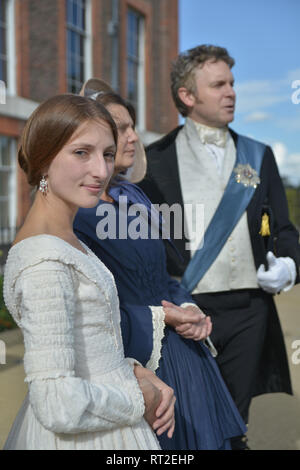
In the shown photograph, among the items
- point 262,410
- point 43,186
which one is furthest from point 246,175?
point 262,410

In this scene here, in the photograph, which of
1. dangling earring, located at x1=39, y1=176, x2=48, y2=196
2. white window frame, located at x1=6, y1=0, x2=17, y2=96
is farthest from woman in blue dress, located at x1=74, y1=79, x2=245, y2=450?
white window frame, located at x1=6, y1=0, x2=17, y2=96

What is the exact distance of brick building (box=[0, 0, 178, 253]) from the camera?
10.5 m

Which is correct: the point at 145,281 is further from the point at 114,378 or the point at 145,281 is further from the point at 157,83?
the point at 157,83

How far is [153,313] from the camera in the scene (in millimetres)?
1854

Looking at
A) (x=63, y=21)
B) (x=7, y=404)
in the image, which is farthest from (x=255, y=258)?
(x=63, y=21)

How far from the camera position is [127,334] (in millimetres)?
1774

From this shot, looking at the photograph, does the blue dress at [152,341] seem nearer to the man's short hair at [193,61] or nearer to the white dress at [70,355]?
the white dress at [70,355]

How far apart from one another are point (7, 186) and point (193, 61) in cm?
842

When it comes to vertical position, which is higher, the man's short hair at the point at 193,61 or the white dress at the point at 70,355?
the man's short hair at the point at 193,61

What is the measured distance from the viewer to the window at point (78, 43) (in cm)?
1232

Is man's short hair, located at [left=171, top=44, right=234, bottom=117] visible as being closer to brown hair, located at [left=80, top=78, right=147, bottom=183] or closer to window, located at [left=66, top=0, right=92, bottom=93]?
brown hair, located at [left=80, top=78, right=147, bottom=183]

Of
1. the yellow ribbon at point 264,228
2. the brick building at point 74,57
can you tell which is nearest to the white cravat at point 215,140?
the yellow ribbon at point 264,228

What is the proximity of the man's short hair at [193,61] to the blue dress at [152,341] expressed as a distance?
1.07 meters

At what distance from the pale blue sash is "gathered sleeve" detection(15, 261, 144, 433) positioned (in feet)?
4.80
